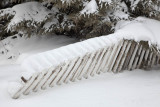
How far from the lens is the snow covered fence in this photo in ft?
9.72

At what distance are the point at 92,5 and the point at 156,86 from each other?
1.74 metres

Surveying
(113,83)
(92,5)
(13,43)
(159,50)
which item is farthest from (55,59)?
(13,43)

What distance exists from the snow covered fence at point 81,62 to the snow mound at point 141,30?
82 millimetres

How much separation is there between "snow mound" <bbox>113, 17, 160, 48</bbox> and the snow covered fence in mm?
82

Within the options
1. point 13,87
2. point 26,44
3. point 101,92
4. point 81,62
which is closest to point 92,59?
point 81,62

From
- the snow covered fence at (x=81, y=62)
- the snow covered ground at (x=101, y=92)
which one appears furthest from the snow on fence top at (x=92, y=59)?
the snow covered ground at (x=101, y=92)

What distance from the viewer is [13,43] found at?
542 cm

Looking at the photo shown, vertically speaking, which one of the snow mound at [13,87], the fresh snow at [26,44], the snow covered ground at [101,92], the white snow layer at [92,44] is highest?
the white snow layer at [92,44]

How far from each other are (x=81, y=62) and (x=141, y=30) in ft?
3.78

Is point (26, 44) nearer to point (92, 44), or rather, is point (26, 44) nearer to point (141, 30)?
point (92, 44)

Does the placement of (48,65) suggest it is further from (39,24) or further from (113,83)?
(39,24)

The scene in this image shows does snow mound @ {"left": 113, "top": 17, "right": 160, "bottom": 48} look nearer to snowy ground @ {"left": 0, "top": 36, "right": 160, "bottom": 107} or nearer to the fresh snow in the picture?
snowy ground @ {"left": 0, "top": 36, "right": 160, "bottom": 107}

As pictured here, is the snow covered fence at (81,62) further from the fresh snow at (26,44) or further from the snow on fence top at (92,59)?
the fresh snow at (26,44)

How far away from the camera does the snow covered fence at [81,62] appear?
2.96m
